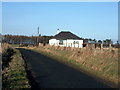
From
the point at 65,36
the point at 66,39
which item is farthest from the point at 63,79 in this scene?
the point at 65,36

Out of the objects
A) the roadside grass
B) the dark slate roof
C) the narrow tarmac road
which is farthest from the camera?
the dark slate roof

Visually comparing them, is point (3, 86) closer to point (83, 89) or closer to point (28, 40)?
point (83, 89)

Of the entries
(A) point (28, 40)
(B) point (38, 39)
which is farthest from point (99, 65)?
(A) point (28, 40)

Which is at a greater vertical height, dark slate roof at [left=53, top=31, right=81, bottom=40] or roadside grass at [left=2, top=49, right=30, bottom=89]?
dark slate roof at [left=53, top=31, right=81, bottom=40]

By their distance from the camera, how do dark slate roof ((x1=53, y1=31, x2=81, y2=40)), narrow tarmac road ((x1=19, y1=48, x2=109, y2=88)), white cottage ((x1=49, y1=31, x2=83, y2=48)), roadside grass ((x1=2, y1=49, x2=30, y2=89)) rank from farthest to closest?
1. dark slate roof ((x1=53, y1=31, x2=81, y2=40))
2. white cottage ((x1=49, y1=31, x2=83, y2=48))
3. narrow tarmac road ((x1=19, y1=48, x2=109, y2=88))
4. roadside grass ((x1=2, y1=49, x2=30, y2=89))

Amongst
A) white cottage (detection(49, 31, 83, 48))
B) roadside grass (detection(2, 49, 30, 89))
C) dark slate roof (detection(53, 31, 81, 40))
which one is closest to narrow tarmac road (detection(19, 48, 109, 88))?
roadside grass (detection(2, 49, 30, 89))

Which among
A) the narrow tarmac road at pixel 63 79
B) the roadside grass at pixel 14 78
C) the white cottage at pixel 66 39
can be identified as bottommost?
the narrow tarmac road at pixel 63 79

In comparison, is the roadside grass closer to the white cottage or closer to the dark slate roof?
the white cottage

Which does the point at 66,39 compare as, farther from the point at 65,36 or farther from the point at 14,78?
the point at 14,78

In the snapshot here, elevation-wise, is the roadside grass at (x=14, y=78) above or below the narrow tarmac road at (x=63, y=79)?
above

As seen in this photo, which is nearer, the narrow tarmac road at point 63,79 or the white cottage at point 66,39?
the narrow tarmac road at point 63,79

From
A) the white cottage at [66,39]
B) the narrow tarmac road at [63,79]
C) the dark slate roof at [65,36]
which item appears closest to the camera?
the narrow tarmac road at [63,79]

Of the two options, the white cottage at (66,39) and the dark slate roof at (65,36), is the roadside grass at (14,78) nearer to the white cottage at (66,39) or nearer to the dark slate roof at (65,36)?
the white cottage at (66,39)

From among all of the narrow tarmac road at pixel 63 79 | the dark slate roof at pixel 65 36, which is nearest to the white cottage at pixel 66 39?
the dark slate roof at pixel 65 36
